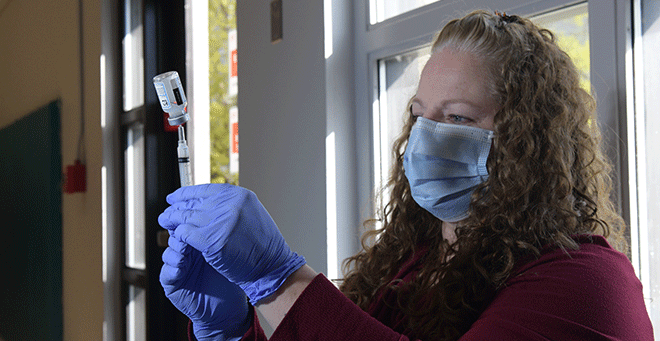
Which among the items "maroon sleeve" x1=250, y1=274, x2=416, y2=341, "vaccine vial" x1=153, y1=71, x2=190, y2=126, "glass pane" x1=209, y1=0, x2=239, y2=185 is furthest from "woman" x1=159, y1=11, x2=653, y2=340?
"glass pane" x1=209, y1=0, x2=239, y2=185

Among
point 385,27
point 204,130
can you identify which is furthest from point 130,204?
point 385,27

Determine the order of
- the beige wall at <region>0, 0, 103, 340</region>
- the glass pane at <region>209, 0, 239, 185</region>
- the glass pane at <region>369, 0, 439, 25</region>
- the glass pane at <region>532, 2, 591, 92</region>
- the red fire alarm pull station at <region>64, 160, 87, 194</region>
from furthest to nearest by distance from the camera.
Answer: the glass pane at <region>209, 0, 239, 185</region> → the red fire alarm pull station at <region>64, 160, 87, 194</region> → the beige wall at <region>0, 0, 103, 340</region> → the glass pane at <region>369, 0, 439, 25</region> → the glass pane at <region>532, 2, 591, 92</region>

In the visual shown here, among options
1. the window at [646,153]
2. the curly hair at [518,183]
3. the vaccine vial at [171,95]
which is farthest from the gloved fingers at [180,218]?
the window at [646,153]

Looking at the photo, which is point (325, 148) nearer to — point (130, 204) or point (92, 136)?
point (130, 204)

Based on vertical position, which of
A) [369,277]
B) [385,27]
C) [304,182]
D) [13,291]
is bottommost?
[13,291]

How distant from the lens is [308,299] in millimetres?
756

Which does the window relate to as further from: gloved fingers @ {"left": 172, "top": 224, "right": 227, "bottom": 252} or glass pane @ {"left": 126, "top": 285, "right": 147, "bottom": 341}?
glass pane @ {"left": 126, "top": 285, "right": 147, "bottom": 341}

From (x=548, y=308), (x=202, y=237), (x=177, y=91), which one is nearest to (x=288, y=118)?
(x=177, y=91)

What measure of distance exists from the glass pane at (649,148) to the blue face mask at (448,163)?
32cm

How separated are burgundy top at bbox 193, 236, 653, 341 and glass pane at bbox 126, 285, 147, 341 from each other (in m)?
2.08

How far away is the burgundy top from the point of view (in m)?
0.67

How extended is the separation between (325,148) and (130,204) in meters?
1.68

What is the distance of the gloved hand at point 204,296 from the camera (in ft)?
3.01

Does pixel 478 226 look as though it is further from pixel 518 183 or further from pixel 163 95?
pixel 163 95
